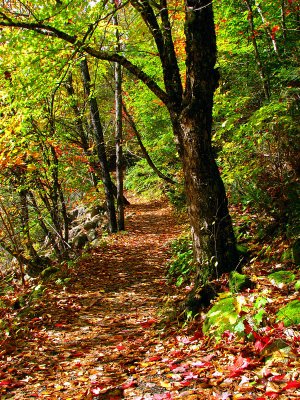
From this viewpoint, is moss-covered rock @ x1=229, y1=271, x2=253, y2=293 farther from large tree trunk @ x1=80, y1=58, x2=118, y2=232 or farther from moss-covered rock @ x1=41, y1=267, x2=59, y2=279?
large tree trunk @ x1=80, y1=58, x2=118, y2=232

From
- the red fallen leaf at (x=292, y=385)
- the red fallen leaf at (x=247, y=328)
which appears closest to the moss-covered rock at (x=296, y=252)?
the red fallen leaf at (x=247, y=328)

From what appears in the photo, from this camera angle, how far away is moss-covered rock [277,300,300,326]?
110 inches

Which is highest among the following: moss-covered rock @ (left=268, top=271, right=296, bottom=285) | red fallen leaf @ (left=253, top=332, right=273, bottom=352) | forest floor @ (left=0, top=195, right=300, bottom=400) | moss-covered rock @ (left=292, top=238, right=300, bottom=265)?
moss-covered rock @ (left=292, top=238, right=300, bottom=265)

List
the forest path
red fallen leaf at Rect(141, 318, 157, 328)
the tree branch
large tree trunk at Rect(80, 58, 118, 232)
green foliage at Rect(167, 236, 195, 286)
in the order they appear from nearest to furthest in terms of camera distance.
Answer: the forest path
the tree branch
red fallen leaf at Rect(141, 318, 157, 328)
green foliage at Rect(167, 236, 195, 286)
large tree trunk at Rect(80, 58, 118, 232)

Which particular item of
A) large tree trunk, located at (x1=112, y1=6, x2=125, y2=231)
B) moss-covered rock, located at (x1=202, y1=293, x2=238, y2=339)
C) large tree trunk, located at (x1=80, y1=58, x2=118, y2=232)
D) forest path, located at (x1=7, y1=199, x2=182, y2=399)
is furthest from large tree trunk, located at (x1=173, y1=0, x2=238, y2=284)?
large tree trunk, located at (x1=112, y1=6, x2=125, y2=231)

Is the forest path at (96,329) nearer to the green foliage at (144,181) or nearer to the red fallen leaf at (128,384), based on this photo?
the red fallen leaf at (128,384)

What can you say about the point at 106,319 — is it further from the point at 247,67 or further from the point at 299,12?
the point at 299,12

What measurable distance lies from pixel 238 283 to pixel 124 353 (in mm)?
1668

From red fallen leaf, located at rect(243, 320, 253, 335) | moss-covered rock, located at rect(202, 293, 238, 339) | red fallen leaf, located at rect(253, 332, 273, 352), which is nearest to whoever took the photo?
red fallen leaf, located at rect(253, 332, 273, 352)

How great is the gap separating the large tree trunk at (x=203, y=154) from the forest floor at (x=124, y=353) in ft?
3.41

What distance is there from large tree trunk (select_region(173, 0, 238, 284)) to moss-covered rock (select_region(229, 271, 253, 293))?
0.86ft

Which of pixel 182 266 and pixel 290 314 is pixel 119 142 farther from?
pixel 290 314

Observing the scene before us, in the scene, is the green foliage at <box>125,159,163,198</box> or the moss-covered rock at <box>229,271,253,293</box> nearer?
the moss-covered rock at <box>229,271,253,293</box>

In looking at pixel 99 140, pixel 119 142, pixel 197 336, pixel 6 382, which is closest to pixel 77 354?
pixel 6 382
